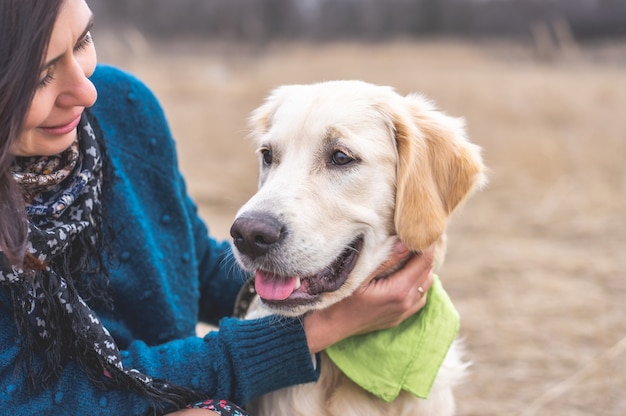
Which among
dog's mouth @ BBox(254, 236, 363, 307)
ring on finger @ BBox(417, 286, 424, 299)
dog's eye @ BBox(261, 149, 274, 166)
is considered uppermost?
dog's eye @ BBox(261, 149, 274, 166)

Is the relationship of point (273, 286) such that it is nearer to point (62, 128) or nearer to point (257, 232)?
point (257, 232)

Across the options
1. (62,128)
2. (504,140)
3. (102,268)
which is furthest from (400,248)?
(504,140)

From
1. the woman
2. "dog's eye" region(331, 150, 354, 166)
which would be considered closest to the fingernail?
the woman

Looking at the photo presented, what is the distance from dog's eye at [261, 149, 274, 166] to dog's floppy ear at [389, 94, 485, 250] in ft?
1.40

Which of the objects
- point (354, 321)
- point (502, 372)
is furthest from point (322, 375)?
point (502, 372)

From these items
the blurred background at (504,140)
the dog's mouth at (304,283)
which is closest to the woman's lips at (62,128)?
the dog's mouth at (304,283)

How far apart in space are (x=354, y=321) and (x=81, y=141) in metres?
0.96

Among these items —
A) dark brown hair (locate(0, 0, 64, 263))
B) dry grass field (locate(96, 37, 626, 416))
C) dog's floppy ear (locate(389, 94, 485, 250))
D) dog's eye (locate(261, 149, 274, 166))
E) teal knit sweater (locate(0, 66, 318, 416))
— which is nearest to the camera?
dark brown hair (locate(0, 0, 64, 263))

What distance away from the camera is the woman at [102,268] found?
1.57 meters

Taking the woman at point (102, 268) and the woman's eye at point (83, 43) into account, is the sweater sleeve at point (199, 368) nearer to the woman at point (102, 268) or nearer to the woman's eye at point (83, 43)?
the woman at point (102, 268)

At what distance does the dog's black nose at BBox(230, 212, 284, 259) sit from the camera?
1835 mm

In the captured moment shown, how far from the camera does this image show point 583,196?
6645mm

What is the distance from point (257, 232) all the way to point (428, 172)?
618 mm

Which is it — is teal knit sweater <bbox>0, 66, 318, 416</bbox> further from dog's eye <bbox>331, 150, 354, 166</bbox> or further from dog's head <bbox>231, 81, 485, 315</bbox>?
dog's eye <bbox>331, 150, 354, 166</bbox>
